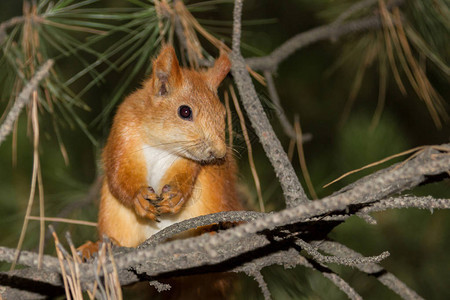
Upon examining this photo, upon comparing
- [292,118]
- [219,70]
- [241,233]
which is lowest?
[241,233]

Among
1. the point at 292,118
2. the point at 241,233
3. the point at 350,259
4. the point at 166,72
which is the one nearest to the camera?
the point at 241,233

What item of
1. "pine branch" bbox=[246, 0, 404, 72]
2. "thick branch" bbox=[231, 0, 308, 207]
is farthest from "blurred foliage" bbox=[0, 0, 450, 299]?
"thick branch" bbox=[231, 0, 308, 207]

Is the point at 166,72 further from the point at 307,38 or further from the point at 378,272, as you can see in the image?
the point at 378,272

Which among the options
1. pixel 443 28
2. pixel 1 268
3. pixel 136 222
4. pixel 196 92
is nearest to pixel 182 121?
pixel 196 92

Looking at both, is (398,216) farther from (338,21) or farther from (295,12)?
(295,12)

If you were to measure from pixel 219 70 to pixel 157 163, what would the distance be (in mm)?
240

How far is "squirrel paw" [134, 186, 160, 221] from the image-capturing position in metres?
1.03

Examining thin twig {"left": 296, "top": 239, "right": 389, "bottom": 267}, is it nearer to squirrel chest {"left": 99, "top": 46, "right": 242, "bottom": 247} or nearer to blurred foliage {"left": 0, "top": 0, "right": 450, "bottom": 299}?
squirrel chest {"left": 99, "top": 46, "right": 242, "bottom": 247}

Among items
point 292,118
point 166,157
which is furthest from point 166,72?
point 292,118

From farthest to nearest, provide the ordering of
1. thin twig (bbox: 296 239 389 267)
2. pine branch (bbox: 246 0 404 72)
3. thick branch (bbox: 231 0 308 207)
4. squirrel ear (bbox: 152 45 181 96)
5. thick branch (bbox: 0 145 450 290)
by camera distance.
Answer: pine branch (bbox: 246 0 404 72) → squirrel ear (bbox: 152 45 181 96) → thick branch (bbox: 231 0 308 207) → thin twig (bbox: 296 239 389 267) → thick branch (bbox: 0 145 450 290)

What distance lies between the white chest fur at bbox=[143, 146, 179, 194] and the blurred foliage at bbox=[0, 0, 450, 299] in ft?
0.52

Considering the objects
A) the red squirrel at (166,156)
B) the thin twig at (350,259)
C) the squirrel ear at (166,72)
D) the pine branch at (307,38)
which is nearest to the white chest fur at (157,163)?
the red squirrel at (166,156)

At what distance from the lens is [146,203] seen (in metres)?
1.04

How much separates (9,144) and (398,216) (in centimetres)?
128
